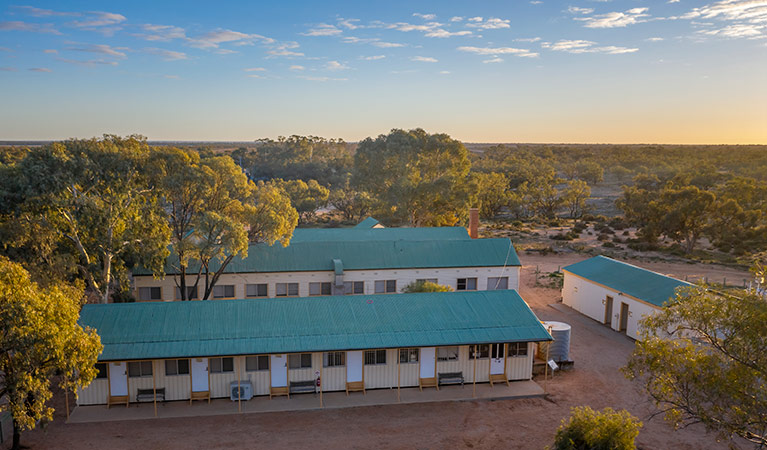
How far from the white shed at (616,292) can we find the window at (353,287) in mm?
13316

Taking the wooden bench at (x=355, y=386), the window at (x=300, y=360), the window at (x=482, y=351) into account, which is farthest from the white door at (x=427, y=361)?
the window at (x=300, y=360)

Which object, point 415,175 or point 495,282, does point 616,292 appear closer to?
point 495,282

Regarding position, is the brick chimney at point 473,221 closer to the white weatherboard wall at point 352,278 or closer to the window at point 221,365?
the white weatherboard wall at point 352,278

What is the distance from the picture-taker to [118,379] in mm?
20719

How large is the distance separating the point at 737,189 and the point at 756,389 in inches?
2418

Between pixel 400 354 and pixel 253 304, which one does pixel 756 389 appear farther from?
pixel 253 304

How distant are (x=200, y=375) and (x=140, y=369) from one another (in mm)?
2193

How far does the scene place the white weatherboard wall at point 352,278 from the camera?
30953 mm

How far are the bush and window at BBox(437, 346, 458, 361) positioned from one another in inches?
287

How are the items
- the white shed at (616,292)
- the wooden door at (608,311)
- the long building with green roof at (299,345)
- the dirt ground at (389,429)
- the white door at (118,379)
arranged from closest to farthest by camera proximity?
the dirt ground at (389,429) < the white door at (118,379) < the long building with green roof at (299,345) < the white shed at (616,292) < the wooden door at (608,311)

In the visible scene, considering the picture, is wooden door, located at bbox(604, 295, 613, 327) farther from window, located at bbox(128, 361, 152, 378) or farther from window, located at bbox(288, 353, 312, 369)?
window, located at bbox(128, 361, 152, 378)

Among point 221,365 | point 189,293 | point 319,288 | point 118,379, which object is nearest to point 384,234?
point 319,288

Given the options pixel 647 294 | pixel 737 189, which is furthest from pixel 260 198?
pixel 737 189

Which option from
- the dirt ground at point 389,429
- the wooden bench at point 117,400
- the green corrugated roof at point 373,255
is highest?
the green corrugated roof at point 373,255
